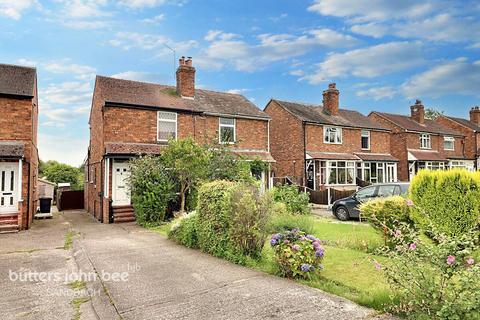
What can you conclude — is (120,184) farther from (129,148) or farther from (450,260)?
(450,260)

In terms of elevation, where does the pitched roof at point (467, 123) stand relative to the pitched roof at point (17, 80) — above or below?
above

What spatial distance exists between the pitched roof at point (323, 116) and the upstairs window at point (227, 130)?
21.5 ft

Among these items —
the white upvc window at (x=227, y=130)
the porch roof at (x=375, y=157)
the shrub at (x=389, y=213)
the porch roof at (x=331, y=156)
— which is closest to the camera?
the shrub at (x=389, y=213)

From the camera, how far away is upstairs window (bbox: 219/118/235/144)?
1936cm

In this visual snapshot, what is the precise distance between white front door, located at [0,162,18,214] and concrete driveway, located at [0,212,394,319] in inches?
269

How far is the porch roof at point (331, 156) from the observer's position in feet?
76.4

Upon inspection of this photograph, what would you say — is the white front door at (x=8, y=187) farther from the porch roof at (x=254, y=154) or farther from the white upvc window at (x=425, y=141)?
the white upvc window at (x=425, y=141)

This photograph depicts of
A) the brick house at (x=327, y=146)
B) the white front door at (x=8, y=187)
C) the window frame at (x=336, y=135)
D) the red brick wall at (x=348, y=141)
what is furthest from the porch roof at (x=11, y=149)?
the window frame at (x=336, y=135)

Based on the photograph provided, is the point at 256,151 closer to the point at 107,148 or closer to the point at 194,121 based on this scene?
the point at 194,121

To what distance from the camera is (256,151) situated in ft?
67.8

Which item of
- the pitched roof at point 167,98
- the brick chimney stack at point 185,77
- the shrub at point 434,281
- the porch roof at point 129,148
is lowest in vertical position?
the shrub at point 434,281

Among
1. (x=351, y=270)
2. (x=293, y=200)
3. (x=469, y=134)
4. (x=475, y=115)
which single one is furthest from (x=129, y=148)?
(x=475, y=115)

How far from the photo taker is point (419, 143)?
31828 millimetres

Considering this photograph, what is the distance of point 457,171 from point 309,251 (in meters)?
4.33
